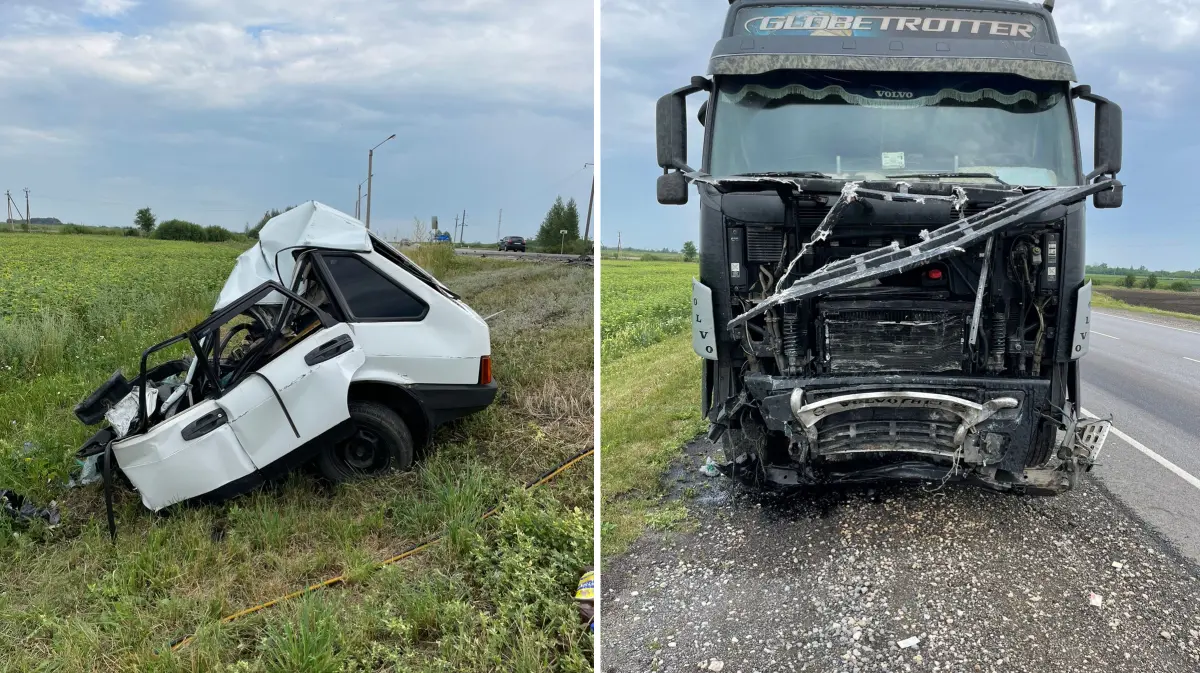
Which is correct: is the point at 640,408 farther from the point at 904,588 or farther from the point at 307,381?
the point at 904,588

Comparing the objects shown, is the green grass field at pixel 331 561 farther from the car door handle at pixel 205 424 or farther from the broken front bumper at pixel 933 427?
the broken front bumper at pixel 933 427

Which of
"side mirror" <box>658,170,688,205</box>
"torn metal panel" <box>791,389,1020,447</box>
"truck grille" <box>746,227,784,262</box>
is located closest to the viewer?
"torn metal panel" <box>791,389,1020,447</box>

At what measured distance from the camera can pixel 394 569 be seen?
14.1ft

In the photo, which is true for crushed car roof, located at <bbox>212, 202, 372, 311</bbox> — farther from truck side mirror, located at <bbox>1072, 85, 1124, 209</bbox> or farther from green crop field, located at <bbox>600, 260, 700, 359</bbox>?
truck side mirror, located at <bbox>1072, 85, 1124, 209</bbox>

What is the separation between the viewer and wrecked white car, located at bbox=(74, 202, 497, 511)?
503 cm

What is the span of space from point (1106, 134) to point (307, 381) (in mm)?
5230

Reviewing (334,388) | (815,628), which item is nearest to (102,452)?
(334,388)

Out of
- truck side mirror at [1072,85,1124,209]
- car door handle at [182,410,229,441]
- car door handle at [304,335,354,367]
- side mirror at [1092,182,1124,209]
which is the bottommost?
car door handle at [182,410,229,441]

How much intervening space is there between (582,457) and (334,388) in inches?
74.6

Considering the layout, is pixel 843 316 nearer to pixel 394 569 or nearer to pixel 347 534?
pixel 394 569

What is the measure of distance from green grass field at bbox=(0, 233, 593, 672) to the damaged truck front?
1565mm

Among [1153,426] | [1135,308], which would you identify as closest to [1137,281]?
[1135,308]

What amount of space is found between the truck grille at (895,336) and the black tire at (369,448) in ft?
9.99

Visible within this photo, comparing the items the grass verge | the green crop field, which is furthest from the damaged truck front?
the grass verge
